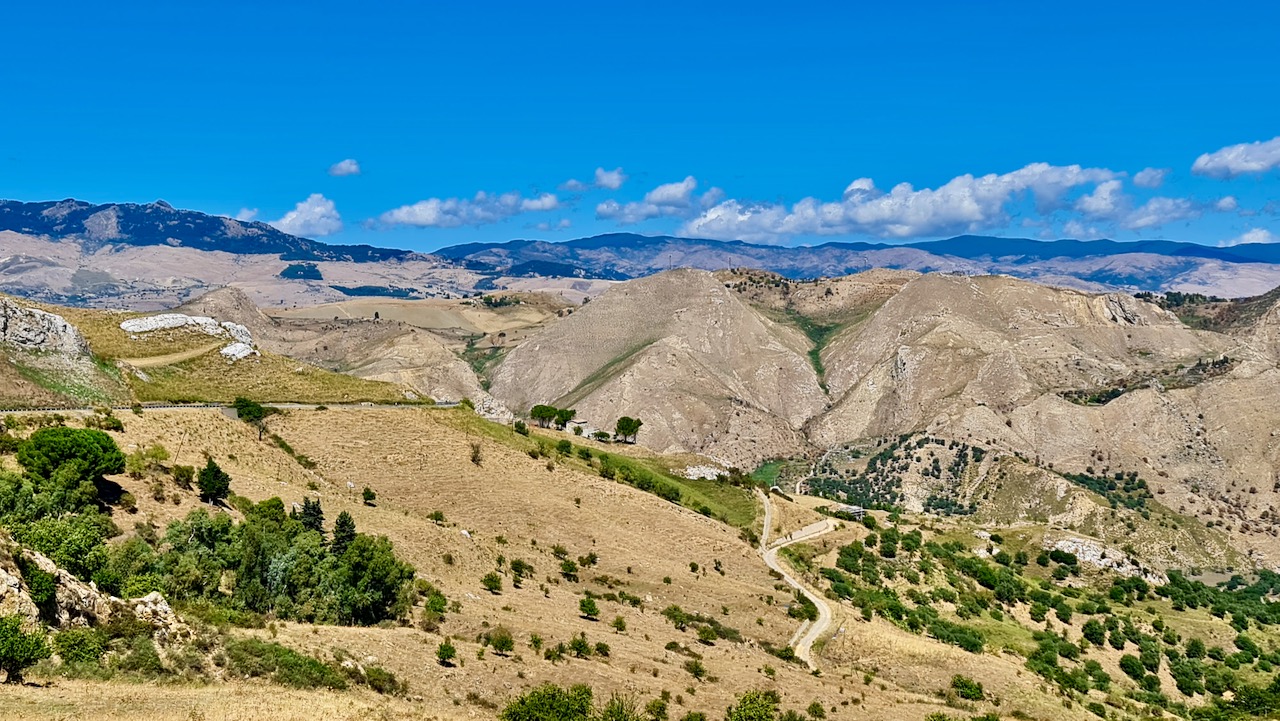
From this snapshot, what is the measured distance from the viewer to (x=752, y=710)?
39.8m

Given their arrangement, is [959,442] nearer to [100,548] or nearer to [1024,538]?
[1024,538]

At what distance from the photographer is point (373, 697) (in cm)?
3391

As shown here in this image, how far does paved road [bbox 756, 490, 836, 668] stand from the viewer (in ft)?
201

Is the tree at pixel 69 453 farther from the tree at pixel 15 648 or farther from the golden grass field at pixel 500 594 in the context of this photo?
the tree at pixel 15 648

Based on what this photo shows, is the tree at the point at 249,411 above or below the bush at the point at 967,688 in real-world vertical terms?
above

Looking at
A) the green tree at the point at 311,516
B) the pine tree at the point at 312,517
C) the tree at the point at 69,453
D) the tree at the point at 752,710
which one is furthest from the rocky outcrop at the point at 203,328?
the tree at the point at 752,710

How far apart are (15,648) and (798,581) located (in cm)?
6028

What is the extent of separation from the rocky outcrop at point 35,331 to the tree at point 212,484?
96.5ft

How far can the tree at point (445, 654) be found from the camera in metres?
39.5

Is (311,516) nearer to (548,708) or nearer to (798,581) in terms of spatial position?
(548,708)

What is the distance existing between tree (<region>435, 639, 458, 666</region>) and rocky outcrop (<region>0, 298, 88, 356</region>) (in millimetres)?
52177

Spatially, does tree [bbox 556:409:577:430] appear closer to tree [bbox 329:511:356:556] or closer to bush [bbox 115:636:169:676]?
tree [bbox 329:511:356:556]

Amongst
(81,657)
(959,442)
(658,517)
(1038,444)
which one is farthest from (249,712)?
(1038,444)

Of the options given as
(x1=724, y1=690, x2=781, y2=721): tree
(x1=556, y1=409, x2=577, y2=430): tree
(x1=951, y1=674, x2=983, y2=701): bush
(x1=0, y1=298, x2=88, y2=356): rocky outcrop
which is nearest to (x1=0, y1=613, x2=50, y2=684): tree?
(x1=724, y1=690, x2=781, y2=721): tree
